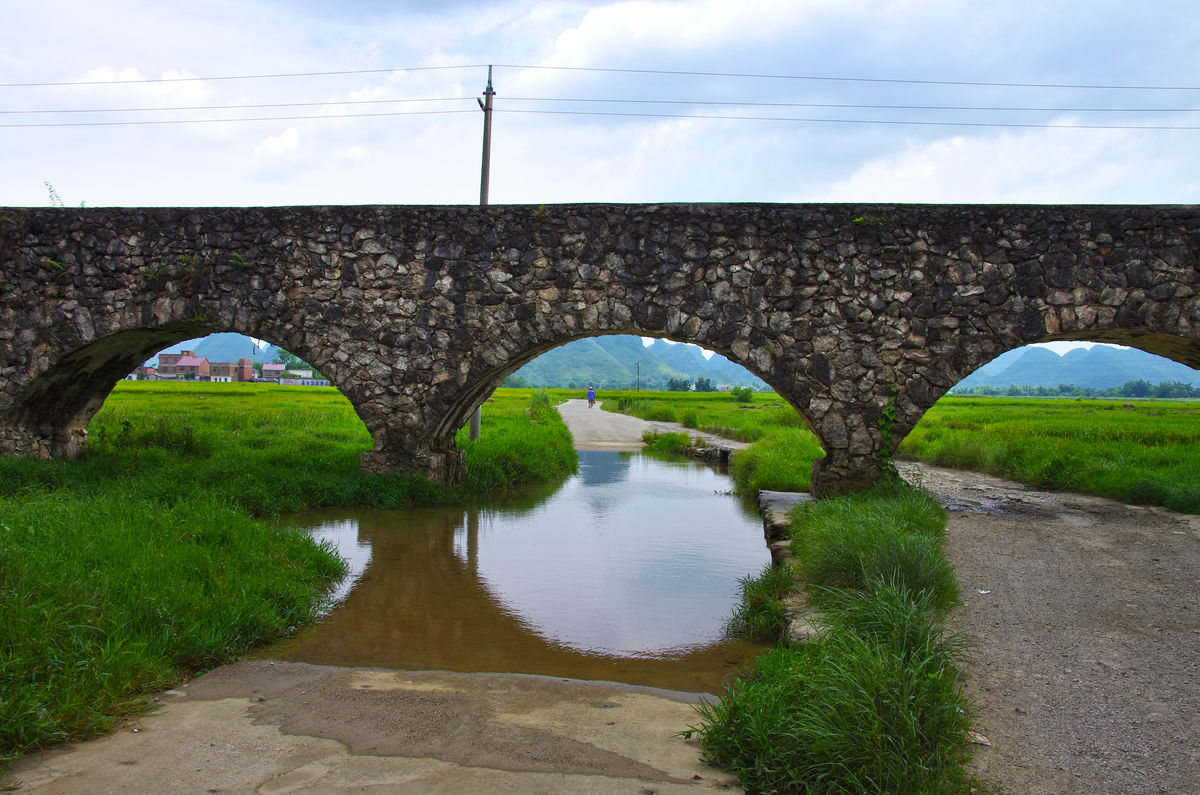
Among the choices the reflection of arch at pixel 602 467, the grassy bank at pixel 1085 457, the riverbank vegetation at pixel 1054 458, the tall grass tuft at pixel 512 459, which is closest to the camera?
the grassy bank at pixel 1085 457

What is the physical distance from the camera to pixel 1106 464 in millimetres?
9984

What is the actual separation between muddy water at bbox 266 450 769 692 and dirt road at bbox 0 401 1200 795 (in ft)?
1.39

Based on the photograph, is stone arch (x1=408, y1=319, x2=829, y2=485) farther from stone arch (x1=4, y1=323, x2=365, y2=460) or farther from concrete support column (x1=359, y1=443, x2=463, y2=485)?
stone arch (x1=4, y1=323, x2=365, y2=460)

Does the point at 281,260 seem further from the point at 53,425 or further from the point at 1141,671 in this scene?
the point at 1141,671

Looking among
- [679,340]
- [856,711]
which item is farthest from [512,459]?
[856,711]

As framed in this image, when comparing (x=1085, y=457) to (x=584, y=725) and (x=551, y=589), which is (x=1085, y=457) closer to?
(x=551, y=589)

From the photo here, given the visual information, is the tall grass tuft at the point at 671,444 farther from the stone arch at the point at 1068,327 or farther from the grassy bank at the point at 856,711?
the grassy bank at the point at 856,711

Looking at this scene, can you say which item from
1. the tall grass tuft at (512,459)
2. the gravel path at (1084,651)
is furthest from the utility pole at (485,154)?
the gravel path at (1084,651)

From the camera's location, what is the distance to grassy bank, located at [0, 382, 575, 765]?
341cm

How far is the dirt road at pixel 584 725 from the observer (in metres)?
2.88

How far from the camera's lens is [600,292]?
328 inches

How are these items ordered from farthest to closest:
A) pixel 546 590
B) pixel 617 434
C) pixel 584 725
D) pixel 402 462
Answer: pixel 617 434 → pixel 402 462 → pixel 546 590 → pixel 584 725

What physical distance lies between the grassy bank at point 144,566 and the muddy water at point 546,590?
365 millimetres

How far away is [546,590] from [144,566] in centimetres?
270
